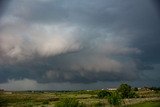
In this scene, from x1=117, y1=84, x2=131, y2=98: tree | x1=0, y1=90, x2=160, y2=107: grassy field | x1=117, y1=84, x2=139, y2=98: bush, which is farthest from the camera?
x1=117, y1=84, x2=131, y2=98: tree

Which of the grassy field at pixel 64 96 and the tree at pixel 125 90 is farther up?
the tree at pixel 125 90

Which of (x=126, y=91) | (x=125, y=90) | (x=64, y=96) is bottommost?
(x=64, y=96)

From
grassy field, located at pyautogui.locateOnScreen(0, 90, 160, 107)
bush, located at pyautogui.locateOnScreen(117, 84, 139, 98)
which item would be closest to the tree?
bush, located at pyautogui.locateOnScreen(117, 84, 139, 98)

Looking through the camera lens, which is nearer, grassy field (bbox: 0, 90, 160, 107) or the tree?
grassy field (bbox: 0, 90, 160, 107)

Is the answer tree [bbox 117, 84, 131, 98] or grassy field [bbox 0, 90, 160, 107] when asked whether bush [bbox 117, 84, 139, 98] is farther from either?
grassy field [bbox 0, 90, 160, 107]

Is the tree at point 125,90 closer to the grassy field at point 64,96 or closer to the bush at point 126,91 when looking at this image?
the bush at point 126,91

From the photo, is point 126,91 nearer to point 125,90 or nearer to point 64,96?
point 125,90

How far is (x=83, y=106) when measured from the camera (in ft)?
257

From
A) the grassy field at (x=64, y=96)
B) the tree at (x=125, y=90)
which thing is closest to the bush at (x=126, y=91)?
the tree at (x=125, y=90)

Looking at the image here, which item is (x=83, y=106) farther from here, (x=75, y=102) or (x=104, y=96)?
(x=104, y=96)

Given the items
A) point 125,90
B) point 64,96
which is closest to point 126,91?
point 125,90

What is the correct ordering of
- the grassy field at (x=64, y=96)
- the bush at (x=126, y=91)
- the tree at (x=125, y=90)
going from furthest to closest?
1. the tree at (x=125, y=90)
2. the bush at (x=126, y=91)
3. the grassy field at (x=64, y=96)

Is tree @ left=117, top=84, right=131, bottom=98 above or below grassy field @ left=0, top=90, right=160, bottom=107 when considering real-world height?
above

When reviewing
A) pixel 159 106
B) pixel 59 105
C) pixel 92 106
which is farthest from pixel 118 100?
pixel 159 106
